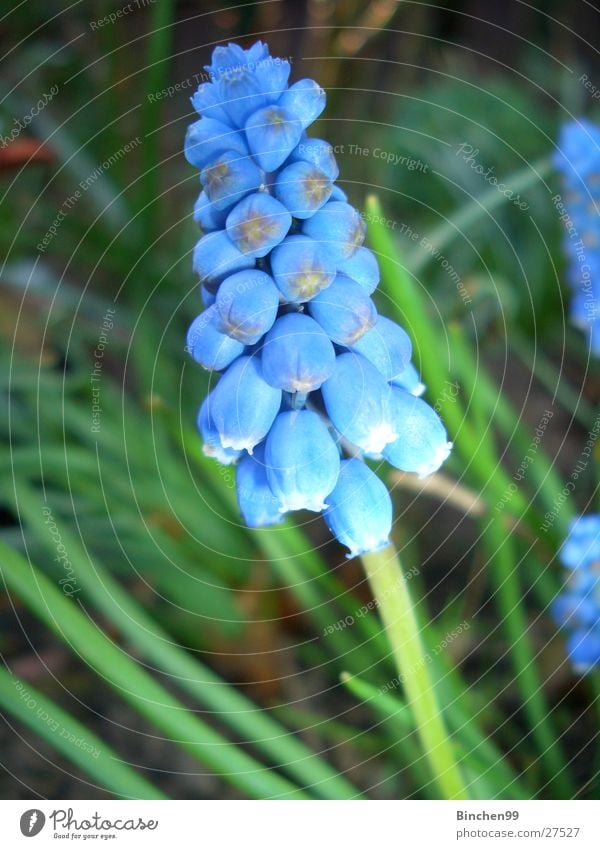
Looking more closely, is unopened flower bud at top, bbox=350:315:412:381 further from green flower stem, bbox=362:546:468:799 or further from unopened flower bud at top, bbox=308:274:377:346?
green flower stem, bbox=362:546:468:799

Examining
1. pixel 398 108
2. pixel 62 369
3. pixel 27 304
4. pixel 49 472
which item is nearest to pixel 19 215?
pixel 27 304

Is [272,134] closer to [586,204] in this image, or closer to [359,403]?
[359,403]

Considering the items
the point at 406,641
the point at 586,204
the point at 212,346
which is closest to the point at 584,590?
the point at 406,641

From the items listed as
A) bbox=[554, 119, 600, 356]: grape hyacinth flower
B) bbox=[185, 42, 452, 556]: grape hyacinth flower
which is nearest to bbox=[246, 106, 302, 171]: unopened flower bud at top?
bbox=[185, 42, 452, 556]: grape hyacinth flower

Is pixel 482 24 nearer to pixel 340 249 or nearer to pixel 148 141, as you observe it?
pixel 148 141
